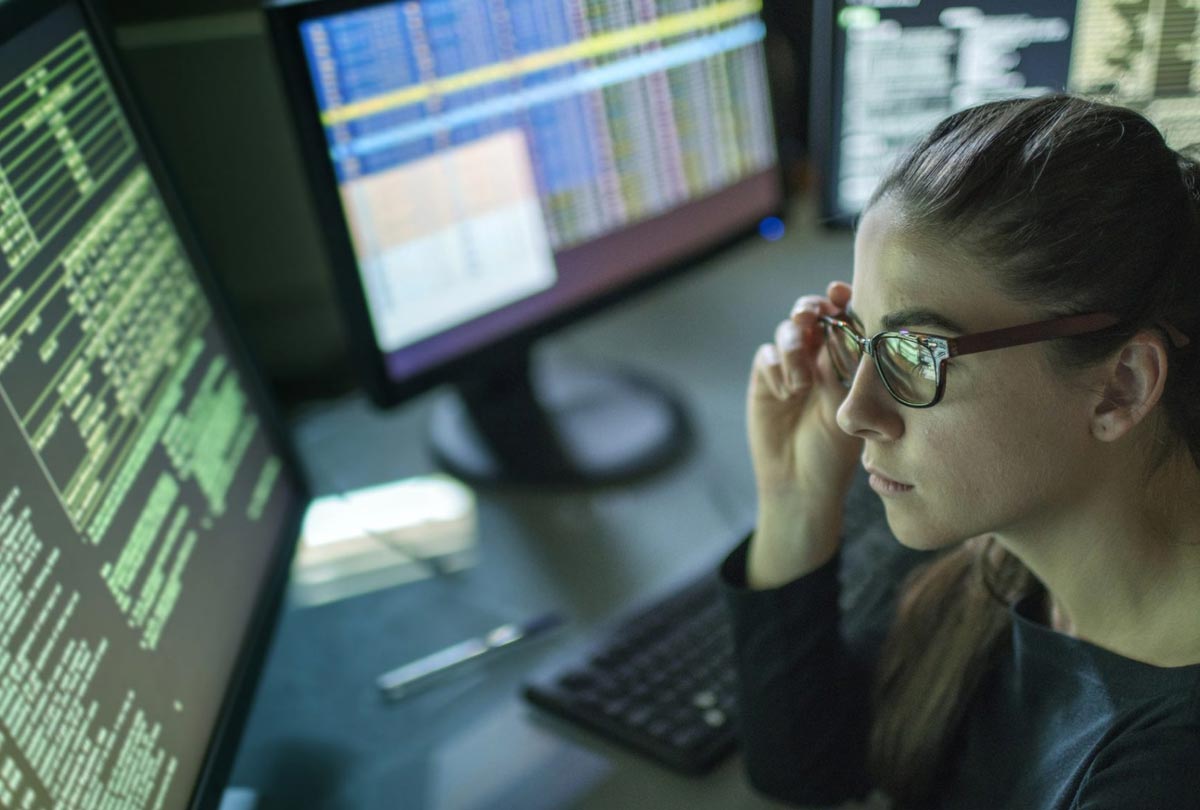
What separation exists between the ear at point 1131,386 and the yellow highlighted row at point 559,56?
2.19ft

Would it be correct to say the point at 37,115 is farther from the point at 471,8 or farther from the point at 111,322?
the point at 471,8

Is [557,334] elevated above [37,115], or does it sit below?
below

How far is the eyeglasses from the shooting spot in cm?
63

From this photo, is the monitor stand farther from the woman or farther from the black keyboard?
the woman

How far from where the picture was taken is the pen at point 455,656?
3.18 ft

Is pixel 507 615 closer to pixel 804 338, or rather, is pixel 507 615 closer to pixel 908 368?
pixel 804 338

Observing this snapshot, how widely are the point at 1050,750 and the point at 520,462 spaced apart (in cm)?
64

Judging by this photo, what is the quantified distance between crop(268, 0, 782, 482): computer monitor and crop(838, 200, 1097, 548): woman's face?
1.67 feet

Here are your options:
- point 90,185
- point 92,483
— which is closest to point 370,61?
point 90,185

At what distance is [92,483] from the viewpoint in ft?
2.30

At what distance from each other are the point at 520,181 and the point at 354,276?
20 centimetres

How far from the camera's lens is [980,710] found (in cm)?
82

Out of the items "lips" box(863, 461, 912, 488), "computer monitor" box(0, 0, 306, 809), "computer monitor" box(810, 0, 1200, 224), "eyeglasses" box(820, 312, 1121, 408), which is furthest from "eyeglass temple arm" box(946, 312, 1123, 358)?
"computer monitor" box(0, 0, 306, 809)

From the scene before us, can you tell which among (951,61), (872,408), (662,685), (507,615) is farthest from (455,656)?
(951,61)
